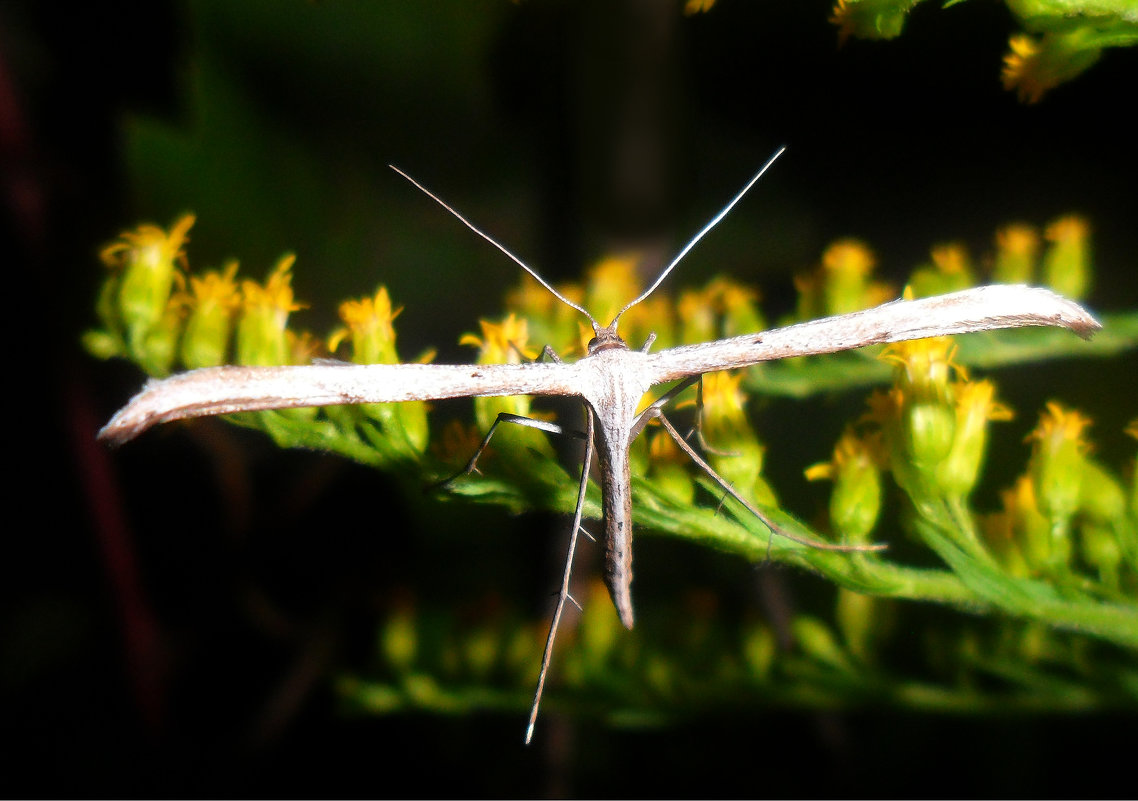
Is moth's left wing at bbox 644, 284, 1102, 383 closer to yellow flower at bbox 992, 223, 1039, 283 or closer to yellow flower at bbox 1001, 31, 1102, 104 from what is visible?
yellow flower at bbox 1001, 31, 1102, 104

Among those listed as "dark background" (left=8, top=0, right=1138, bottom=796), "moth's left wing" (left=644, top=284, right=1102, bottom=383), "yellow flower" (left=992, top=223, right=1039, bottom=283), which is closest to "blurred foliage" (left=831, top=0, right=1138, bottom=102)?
"moth's left wing" (left=644, top=284, right=1102, bottom=383)

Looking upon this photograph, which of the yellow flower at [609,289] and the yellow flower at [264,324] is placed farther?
the yellow flower at [609,289]

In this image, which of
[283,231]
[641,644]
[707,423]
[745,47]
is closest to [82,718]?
[283,231]

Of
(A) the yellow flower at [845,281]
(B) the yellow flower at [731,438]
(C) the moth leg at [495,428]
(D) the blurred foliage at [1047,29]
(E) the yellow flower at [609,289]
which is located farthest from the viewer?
(E) the yellow flower at [609,289]

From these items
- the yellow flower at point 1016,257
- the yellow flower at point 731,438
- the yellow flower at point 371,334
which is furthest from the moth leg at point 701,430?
the yellow flower at point 1016,257

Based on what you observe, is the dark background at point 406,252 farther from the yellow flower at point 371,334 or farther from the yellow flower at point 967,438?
the yellow flower at point 371,334

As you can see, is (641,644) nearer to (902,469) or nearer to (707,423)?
(707,423)
